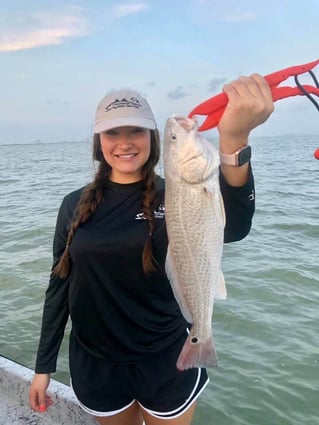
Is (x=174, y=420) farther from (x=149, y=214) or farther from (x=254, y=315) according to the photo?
(x=254, y=315)

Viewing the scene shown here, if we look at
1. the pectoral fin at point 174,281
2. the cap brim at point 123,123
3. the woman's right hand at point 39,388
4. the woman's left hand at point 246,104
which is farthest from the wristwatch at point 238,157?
the woman's right hand at point 39,388

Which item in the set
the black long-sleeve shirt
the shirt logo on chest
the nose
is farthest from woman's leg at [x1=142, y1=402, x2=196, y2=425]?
the nose

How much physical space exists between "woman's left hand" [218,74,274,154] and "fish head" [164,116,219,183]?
4.2 inches

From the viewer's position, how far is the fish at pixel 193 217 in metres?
1.64

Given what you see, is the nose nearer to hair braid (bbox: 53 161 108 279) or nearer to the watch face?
hair braid (bbox: 53 161 108 279)

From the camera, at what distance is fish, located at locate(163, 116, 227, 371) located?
164 centimetres

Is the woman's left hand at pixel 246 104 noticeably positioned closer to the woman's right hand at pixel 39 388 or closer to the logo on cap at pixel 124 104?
the logo on cap at pixel 124 104

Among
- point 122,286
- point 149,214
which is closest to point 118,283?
point 122,286

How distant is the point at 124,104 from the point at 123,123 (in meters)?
0.14

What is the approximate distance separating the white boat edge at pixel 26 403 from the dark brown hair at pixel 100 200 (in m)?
1.32

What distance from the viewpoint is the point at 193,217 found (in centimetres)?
169

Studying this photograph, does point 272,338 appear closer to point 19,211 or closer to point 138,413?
point 138,413

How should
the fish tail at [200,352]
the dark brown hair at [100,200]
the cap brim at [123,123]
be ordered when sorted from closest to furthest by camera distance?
the fish tail at [200,352] → the cap brim at [123,123] → the dark brown hair at [100,200]

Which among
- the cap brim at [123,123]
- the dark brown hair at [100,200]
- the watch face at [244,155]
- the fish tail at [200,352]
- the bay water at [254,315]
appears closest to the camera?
the watch face at [244,155]
